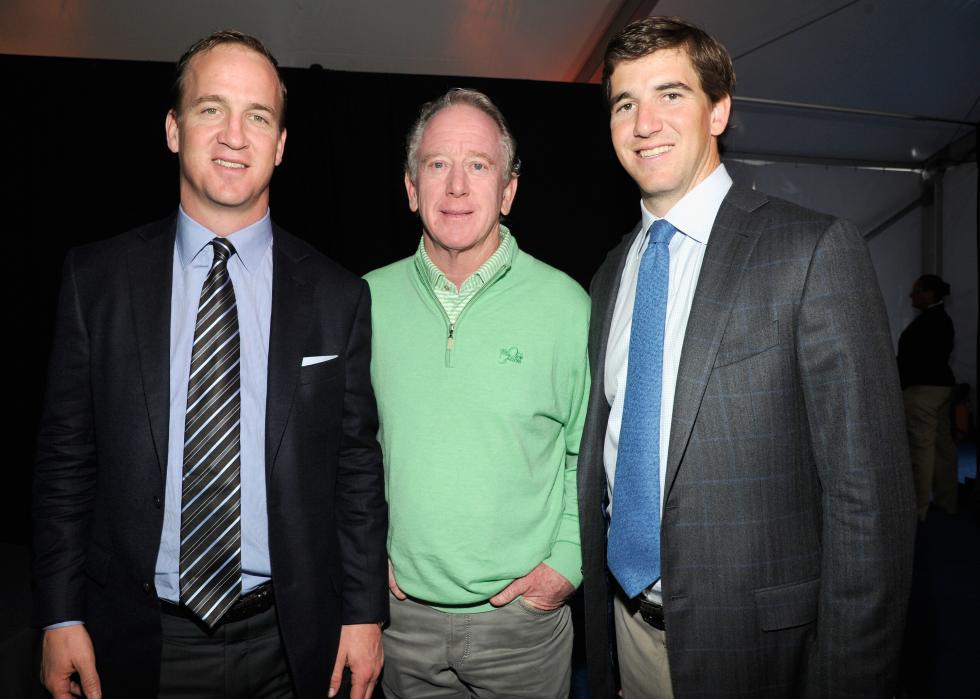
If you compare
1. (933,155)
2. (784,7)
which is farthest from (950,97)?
(784,7)

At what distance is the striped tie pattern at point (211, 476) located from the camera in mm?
1260

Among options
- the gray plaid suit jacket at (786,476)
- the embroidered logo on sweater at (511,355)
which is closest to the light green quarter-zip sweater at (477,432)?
the embroidered logo on sweater at (511,355)

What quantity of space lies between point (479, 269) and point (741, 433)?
2.85ft

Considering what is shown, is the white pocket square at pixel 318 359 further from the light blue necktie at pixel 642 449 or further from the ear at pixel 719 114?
the ear at pixel 719 114

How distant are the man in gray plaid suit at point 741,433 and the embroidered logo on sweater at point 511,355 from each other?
28 centimetres

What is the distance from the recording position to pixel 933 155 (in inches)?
266

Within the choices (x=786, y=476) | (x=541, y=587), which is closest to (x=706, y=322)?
(x=786, y=476)

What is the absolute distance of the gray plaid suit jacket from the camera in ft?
3.68

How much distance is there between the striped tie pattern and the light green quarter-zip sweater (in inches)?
17.8

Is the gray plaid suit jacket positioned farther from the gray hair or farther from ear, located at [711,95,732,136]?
the gray hair

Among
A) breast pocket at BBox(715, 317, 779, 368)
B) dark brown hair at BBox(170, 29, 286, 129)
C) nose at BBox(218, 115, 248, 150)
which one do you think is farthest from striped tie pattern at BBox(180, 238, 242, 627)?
breast pocket at BBox(715, 317, 779, 368)

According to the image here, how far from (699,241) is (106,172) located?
3074mm

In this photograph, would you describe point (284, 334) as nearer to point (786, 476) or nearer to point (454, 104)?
point (454, 104)

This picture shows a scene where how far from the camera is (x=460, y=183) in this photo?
171 centimetres
